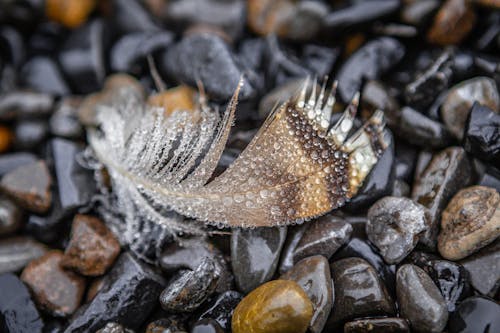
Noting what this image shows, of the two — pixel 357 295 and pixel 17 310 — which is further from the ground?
pixel 357 295

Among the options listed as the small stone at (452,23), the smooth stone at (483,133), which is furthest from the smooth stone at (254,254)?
the small stone at (452,23)

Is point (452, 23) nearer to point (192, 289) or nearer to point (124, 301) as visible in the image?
point (192, 289)

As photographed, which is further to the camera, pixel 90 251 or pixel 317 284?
pixel 90 251

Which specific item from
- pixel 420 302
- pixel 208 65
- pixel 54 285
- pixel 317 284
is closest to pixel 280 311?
pixel 317 284

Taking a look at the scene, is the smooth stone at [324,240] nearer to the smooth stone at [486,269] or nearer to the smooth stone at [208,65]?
the smooth stone at [486,269]

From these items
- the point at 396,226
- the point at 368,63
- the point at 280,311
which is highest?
the point at 368,63

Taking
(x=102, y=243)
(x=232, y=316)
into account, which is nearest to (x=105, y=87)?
(x=102, y=243)

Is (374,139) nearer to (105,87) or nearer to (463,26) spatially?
(463,26)
